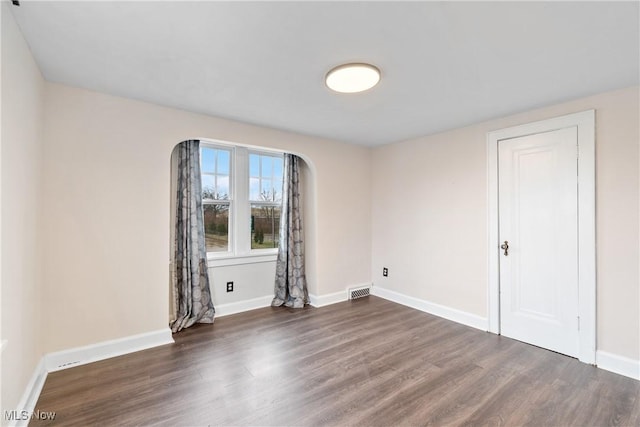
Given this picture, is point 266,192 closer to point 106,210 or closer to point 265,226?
point 265,226

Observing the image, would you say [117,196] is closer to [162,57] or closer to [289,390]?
[162,57]

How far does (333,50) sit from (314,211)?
2.50m

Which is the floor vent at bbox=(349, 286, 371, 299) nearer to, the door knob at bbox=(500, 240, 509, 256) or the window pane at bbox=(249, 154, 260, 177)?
the door knob at bbox=(500, 240, 509, 256)

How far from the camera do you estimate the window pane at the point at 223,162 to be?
12.7 ft

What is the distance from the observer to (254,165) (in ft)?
13.5

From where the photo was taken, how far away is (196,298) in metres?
3.35

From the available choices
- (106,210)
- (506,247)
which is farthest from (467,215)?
(106,210)

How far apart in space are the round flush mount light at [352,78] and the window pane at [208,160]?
2115mm

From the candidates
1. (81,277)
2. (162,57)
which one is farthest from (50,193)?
(162,57)

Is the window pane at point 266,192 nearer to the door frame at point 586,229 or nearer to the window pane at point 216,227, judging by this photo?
the window pane at point 216,227

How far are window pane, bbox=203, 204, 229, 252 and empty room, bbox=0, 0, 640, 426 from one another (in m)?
0.03

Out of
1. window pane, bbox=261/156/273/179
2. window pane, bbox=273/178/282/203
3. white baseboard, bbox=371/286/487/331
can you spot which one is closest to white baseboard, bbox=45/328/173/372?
window pane, bbox=273/178/282/203

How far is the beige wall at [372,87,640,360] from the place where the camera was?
2385 millimetres

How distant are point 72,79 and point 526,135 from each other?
425cm
